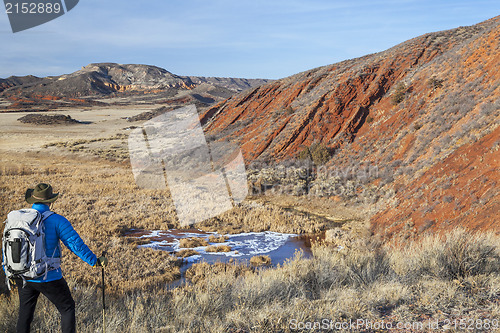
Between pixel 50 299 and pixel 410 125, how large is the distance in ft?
69.1

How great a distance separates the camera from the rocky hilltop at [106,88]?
126 meters

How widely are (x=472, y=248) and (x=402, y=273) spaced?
1422 mm

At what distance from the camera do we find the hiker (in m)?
3.72

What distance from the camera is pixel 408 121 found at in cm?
2181

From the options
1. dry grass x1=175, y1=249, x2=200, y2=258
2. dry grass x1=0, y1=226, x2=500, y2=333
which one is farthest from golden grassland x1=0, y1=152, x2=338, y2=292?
dry grass x1=0, y1=226, x2=500, y2=333

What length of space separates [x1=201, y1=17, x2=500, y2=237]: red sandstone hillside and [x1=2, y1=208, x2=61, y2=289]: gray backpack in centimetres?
997

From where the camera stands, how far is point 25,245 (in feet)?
11.5

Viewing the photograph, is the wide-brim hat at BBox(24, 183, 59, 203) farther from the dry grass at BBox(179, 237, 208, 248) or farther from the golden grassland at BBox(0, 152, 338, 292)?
the dry grass at BBox(179, 237, 208, 248)

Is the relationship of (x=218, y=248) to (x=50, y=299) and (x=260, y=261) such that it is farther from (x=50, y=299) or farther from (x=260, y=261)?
(x=50, y=299)

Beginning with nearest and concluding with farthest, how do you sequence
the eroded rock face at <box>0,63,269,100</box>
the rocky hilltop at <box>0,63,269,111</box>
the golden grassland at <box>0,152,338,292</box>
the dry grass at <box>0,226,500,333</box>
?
1. the dry grass at <box>0,226,500,333</box>
2. the golden grassland at <box>0,152,338,292</box>
3. the rocky hilltop at <box>0,63,269,111</box>
4. the eroded rock face at <box>0,63,269,100</box>

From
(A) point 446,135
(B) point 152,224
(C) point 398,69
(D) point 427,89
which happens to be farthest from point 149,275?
(C) point 398,69

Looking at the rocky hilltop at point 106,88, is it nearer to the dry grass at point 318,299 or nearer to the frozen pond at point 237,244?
the frozen pond at point 237,244

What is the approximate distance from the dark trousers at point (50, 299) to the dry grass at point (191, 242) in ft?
28.8

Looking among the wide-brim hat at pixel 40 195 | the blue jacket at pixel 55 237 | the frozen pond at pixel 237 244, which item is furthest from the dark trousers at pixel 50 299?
the frozen pond at pixel 237 244
